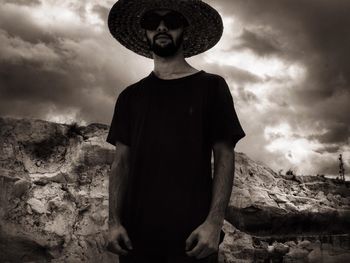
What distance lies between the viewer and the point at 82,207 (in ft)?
15.1

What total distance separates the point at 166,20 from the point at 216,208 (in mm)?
1013

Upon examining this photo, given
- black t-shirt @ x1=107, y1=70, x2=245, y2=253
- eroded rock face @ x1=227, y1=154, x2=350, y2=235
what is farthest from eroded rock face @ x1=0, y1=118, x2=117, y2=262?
black t-shirt @ x1=107, y1=70, x2=245, y2=253

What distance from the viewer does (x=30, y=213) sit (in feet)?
14.0

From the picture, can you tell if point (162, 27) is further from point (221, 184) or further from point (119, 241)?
point (119, 241)

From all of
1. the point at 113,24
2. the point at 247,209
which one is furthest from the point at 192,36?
the point at 247,209

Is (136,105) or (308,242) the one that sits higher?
(136,105)

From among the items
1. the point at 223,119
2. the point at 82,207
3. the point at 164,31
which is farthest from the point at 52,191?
the point at 223,119

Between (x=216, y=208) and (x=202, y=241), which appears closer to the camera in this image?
(x=202, y=241)

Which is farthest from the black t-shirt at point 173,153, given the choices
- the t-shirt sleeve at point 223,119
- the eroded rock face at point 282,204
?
the eroded rock face at point 282,204

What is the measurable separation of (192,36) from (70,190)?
3.18 meters

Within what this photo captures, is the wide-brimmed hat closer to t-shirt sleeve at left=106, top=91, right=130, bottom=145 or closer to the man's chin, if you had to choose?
the man's chin

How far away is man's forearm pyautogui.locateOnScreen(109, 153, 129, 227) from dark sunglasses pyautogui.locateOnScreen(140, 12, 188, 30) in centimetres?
73

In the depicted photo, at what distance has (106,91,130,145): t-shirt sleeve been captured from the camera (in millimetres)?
1880

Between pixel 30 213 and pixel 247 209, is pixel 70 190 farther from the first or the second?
pixel 247 209
